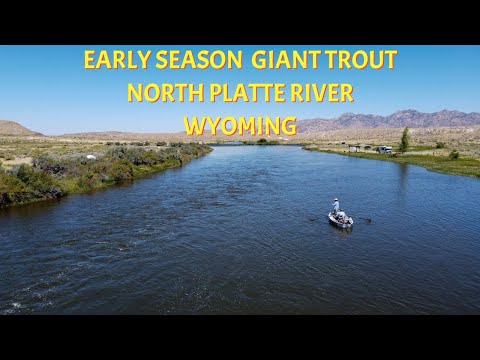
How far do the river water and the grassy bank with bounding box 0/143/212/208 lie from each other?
1.63 metres

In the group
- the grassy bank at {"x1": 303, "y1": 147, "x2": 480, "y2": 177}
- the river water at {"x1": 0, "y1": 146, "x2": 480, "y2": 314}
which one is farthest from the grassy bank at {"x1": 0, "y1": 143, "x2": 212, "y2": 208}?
the grassy bank at {"x1": 303, "y1": 147, "x2": 480, "y2": 177}

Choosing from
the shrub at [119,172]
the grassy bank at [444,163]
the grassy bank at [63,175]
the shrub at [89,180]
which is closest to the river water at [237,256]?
the grassy bank at [63,175]

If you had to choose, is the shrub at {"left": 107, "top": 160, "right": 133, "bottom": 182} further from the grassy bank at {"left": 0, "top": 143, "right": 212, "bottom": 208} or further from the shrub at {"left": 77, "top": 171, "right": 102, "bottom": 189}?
the shrub at {"left": 77, "top": 171, "right": 102, "bottom": 189}

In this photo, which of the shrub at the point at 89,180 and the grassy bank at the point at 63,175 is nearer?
the grassy bank at the point at 63,175

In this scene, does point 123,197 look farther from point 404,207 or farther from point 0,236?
point 404,207

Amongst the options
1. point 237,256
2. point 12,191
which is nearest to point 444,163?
point 237,256

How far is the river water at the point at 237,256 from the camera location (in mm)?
14117

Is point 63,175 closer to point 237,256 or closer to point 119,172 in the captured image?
point 119,172

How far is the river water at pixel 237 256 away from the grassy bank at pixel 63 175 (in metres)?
1.63

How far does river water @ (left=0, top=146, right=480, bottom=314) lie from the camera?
46.3 feet

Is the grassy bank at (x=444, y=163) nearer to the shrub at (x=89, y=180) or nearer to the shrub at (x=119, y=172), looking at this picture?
the shrub at (x=119, y=172)

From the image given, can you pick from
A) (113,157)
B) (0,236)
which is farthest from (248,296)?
(113,157)
